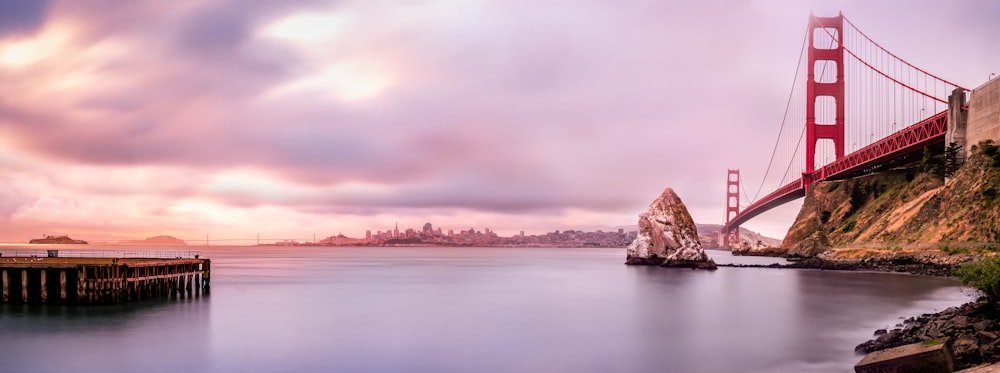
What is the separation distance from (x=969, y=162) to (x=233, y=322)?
59.1m

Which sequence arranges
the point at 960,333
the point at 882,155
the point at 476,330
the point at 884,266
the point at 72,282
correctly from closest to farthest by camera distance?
the point at 960,333 → the point at 476,330 → the point at 72,282 → the point at 884,266 → the point at 882,155

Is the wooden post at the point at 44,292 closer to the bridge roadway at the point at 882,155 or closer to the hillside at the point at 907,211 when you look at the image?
the hillside at the point at 907,211

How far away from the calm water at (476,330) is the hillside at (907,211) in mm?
9318

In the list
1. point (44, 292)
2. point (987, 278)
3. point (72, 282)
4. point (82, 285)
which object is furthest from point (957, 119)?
point (44, 292)

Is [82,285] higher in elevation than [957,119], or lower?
lower

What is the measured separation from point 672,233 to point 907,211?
21.9 metres

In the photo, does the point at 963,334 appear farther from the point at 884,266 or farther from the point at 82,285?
the point at 884,266

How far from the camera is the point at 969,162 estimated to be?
5778cm

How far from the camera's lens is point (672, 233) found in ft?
230

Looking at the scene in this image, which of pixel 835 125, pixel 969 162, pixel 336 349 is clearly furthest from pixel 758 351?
pixel 835 125

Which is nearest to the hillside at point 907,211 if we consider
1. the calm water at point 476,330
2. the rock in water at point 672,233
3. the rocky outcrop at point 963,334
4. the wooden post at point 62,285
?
the calm water at point 476,330

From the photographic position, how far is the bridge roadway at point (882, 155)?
219 feet

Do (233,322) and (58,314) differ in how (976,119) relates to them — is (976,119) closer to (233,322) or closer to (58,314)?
(233,322)

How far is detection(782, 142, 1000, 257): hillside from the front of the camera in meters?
52.5
